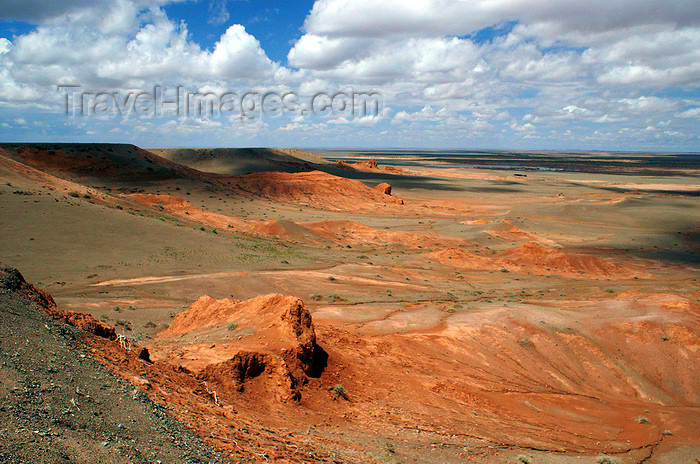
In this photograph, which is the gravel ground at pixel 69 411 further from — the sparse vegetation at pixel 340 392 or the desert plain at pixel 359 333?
the sparse vegetation at pixel 340 392

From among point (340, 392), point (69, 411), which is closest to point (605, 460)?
point (340, 392)

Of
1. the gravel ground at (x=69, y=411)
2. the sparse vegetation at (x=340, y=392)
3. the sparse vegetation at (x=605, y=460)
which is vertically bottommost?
the sparse vegetation at (x=605, y=460)

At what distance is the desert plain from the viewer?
9195mm

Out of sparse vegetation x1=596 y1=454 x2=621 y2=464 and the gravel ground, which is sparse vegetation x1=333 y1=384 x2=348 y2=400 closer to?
the gravel ground

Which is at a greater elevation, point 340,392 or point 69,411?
point 69,411

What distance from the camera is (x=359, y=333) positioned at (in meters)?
18.0

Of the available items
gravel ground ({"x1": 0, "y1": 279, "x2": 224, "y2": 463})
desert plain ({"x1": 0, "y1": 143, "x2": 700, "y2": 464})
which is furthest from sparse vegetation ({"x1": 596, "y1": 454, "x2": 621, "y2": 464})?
gravel ground ({"x1": 0, "y1": 279, "x2": 224, "y2": 463})

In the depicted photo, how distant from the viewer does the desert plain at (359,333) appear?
9.20 meters

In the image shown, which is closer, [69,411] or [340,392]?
[69,411]

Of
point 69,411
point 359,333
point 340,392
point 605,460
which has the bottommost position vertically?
point 605,460

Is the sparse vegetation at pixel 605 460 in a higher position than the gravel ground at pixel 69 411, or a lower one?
lower

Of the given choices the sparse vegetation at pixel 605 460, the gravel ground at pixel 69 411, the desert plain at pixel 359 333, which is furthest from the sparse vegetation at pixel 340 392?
the sparse vegetation at pixel 605 460

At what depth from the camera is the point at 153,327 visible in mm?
16531

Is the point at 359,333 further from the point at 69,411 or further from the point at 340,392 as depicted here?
the point at 69,411
